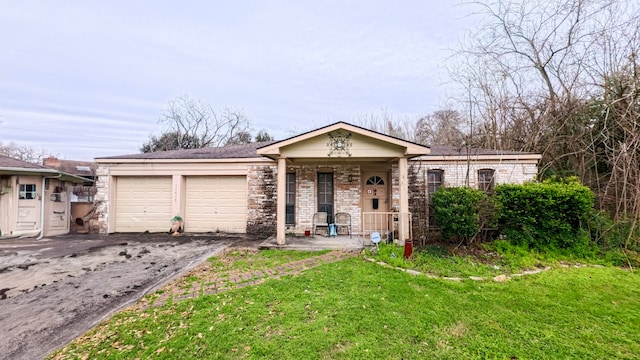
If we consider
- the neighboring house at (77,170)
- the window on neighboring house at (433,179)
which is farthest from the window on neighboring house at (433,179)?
the neighboring house at (77,170)

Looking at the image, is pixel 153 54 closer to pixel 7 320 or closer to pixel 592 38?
pixel 7 320

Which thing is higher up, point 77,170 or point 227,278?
point 77,170

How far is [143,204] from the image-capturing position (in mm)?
9078

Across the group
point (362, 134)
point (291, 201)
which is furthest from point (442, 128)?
point (291, 201)

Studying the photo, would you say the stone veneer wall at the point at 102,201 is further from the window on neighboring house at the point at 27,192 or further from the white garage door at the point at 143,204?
the window on neighboring house at the point at 27,192

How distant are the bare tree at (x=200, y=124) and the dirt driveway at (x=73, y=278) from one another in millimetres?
16882

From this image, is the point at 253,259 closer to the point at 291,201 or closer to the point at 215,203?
the point at 291,201

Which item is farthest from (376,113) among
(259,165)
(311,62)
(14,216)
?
(14,216)

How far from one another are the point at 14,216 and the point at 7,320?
764 centimetres

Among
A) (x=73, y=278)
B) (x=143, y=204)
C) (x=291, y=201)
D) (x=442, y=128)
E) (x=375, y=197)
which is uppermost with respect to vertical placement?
(x=442, y=128)

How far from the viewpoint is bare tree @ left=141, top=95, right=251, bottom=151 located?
23.1 m

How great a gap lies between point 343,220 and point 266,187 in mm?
2855

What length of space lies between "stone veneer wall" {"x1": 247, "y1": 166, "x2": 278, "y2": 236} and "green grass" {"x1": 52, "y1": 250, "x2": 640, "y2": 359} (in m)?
4.51

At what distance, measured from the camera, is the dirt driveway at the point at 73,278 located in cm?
296
